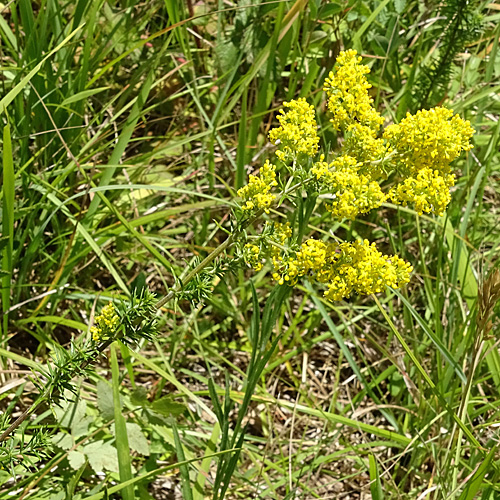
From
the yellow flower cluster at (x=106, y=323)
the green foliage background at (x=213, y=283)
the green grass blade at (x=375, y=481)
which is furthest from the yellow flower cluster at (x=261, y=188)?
the green grass blade at (x=375, y=481)

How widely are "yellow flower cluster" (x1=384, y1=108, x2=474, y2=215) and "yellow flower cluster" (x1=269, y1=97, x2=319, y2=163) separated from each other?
166mm

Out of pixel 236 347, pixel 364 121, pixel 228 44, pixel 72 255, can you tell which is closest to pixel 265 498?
pixel 236 347

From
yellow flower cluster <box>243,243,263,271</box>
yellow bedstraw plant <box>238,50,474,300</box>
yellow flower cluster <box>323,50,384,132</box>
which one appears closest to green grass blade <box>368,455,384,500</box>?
yellow bedstraw plant <box>238,50,474,300</box>

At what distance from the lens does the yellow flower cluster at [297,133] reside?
1.29 m

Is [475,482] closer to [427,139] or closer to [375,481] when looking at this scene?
[375,481]

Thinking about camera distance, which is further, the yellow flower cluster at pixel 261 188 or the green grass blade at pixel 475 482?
the green grass blade at pixel 475 482

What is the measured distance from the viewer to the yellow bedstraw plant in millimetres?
1239

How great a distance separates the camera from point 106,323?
1.36 meters

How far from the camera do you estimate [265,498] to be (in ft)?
6.85

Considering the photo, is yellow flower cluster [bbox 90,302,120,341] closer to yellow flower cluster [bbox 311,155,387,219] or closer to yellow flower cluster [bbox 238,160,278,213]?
yellow flower cluster [bbox 238,160,278,213]

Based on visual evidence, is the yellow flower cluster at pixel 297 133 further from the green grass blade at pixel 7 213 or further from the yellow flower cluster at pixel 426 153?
the green grass blade at pixel 7 213

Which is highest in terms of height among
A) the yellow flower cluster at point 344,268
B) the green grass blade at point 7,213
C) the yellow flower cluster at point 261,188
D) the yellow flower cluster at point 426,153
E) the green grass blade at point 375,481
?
the yellow flower cluster at point 426,153

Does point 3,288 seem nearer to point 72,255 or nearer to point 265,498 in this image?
point 72,255

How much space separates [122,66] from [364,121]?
1.75 meters
